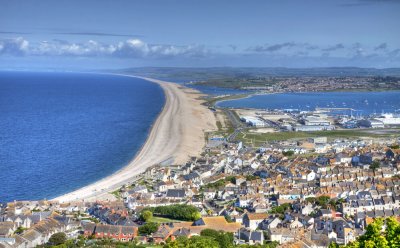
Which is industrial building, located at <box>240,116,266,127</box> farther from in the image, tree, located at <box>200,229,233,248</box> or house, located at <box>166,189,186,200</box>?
tree, located at <box>200,229,233,248</box>

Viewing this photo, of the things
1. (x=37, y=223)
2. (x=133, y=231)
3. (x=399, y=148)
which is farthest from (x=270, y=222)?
(x=399, y=148)

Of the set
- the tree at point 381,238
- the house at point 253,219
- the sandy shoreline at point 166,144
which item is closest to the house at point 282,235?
the house at point 253,219

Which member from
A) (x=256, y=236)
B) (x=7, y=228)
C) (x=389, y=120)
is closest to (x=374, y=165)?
(x=256, y=236)

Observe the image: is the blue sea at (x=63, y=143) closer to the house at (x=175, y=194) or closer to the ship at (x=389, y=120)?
the house at (x=175, y=194)

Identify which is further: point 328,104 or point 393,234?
point 328,104

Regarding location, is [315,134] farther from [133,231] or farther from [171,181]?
[133,231]

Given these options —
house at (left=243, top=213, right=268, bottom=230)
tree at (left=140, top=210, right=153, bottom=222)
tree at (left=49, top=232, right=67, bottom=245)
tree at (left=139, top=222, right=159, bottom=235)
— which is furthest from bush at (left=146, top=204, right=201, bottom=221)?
tree at (left=49, top=232, right=67, bottom=245)

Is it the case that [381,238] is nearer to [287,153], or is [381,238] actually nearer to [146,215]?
[146,215]
